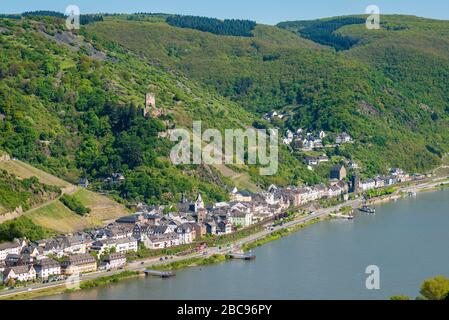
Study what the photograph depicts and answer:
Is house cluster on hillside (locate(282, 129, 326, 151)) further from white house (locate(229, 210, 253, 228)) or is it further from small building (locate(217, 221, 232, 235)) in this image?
small building (locate(217, 221, 232, 235))

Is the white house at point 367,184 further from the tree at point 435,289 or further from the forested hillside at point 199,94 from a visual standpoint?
the tree at point 435,289

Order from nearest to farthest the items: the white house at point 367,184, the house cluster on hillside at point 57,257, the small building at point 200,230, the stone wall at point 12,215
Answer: the house cluster on hillside at point 57,257 < the stone wall at point 12,215 < the small building at point 200,230 < the white house at point 367,184

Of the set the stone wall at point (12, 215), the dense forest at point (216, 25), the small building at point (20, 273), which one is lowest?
the small building at point (20, 273)

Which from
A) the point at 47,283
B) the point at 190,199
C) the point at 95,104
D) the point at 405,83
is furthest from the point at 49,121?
the point at 405,83

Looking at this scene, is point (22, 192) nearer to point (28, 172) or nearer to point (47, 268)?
point (28, 172)

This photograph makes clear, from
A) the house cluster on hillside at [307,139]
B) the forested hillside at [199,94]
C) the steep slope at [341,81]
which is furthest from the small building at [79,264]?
the house cluster on hillside at [307,139]

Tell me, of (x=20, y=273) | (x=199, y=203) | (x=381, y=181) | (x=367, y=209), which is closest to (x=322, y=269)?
(x=20, y=273)
